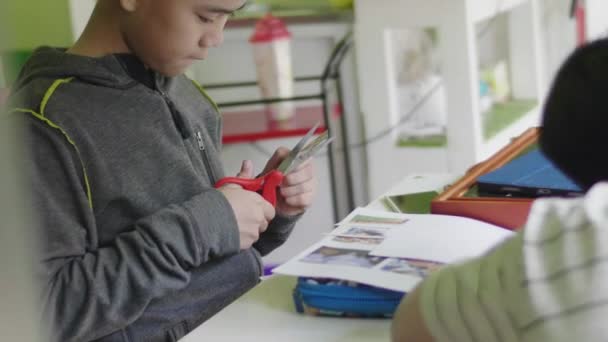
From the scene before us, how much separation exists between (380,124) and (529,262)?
4.84 feet

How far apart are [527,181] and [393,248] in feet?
0.73

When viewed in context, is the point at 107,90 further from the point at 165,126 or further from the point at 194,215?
the point at 194,215

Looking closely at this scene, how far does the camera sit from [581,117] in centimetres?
52

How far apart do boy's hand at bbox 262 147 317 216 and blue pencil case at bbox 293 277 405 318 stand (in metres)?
0.26

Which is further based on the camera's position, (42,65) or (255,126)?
(255,126)

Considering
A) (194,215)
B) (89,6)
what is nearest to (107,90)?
(194,215)

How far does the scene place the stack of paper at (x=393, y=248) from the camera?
0.83 meters

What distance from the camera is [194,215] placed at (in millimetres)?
916

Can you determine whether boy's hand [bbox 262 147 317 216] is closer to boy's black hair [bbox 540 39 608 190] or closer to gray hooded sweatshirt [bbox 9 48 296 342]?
gray hooded sweatshirt [bbox 9 48 296 342]

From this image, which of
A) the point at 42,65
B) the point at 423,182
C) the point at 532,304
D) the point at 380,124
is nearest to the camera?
the point at 532,304

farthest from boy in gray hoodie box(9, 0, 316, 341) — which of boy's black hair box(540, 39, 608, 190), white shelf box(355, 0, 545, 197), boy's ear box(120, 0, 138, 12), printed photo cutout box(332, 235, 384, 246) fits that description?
white shelf box(355, 0, 545, 197)

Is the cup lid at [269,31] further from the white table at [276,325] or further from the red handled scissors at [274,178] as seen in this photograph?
the white table at [276,325]

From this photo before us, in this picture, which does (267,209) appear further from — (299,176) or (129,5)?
(129,5)

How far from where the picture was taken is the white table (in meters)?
0.80
